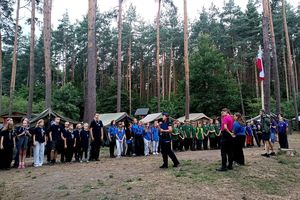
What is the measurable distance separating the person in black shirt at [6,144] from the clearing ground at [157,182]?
0.67 metres

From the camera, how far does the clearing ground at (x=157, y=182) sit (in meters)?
6.33

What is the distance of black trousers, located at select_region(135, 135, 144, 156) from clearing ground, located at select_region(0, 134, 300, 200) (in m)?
4.36

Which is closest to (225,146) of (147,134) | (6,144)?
(147,134)

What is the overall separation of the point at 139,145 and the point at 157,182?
23.0 ft

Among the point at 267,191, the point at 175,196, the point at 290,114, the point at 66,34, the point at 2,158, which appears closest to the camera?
the point at 175,196

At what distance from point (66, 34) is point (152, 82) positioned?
1632cm

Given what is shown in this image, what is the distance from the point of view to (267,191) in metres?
6.76

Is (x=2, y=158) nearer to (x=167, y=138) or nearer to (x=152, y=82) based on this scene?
(x=167, y=138)

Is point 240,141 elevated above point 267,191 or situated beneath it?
elevated above

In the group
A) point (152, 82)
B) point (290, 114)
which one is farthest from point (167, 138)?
point (152, 82)

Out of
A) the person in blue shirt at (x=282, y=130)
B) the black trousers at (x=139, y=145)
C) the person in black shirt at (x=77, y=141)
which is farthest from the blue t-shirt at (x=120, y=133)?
the person in blue shirt at (x=282, y=130)

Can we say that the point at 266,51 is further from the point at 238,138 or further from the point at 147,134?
the point at 238,138

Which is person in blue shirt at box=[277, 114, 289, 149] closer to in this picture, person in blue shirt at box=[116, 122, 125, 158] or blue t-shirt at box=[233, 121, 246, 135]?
blue t-shirt at box=[233, 121, 246, 135]

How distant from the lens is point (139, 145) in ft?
46.8
